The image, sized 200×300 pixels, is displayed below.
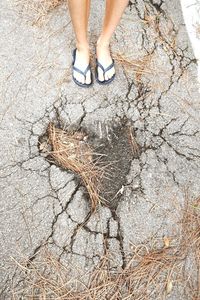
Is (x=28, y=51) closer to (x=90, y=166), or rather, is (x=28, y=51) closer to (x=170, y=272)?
(x=90, y=166)

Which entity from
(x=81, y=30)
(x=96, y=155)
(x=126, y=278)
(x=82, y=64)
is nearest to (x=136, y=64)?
(x=82, y=64)

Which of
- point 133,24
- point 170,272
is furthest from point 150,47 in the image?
point 170,272

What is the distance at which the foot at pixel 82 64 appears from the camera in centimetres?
201

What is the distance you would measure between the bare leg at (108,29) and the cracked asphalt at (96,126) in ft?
0.34

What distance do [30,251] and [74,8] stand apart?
110 cm

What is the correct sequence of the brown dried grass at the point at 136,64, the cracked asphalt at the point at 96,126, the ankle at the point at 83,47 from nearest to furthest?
the cracked asphalt at the point at 96,126 → the ankle at the point at 83,47 → the brown dried grass at the point at 136,64

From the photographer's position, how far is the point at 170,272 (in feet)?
5.62

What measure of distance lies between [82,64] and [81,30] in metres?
0.21

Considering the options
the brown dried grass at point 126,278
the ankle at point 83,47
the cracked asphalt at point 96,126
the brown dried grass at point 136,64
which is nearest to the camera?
the brown dried grass at point 126,278

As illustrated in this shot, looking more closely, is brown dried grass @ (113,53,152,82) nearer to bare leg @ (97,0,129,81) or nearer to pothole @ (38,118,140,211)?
bare leg @ (97,0,129,81)

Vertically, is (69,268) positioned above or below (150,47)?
below

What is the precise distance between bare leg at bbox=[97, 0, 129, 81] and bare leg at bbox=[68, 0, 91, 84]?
70 mm

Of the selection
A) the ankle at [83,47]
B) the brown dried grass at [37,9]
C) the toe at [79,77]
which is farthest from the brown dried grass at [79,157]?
the brown dried grass at [37,9]

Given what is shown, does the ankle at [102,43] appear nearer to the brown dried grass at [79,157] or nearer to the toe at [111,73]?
the toe at [111,73]
